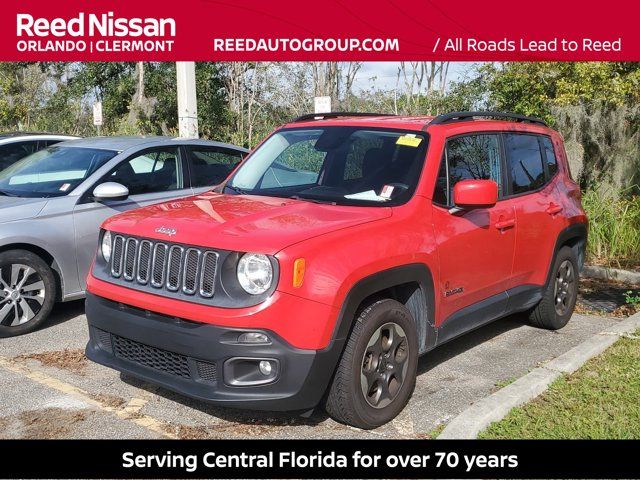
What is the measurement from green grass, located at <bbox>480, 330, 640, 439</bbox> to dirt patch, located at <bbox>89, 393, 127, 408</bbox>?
2.28m

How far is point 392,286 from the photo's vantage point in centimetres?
418

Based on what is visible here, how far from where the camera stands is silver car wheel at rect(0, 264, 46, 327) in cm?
585

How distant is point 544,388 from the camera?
4527mm

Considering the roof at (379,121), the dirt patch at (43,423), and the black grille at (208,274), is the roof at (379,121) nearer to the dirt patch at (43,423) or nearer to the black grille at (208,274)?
the black grille at (208,274)

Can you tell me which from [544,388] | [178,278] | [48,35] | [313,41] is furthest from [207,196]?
[48,35]

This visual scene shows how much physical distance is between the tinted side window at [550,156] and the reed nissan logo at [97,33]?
844cm

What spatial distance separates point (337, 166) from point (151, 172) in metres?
2.71

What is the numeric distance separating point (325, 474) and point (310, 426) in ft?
1.95

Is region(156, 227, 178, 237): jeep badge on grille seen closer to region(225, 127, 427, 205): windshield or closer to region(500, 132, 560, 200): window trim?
region(225, 127, 427, 205): windshield

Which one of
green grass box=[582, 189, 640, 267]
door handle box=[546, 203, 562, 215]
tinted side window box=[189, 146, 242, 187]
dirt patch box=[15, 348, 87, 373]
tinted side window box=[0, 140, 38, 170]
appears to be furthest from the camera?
tinted side window box=[0, 140, 38, 170]

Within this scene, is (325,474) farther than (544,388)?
No

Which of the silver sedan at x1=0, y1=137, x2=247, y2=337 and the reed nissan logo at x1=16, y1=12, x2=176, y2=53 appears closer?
the silver sedan at x1=0, y1=137, x2=247, y2=337

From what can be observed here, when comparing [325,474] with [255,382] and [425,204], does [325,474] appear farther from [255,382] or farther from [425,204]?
[425,204]

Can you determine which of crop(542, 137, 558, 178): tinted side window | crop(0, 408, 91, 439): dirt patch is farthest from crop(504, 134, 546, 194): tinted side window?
crop(0, 408, 91, 439): dirt patch
